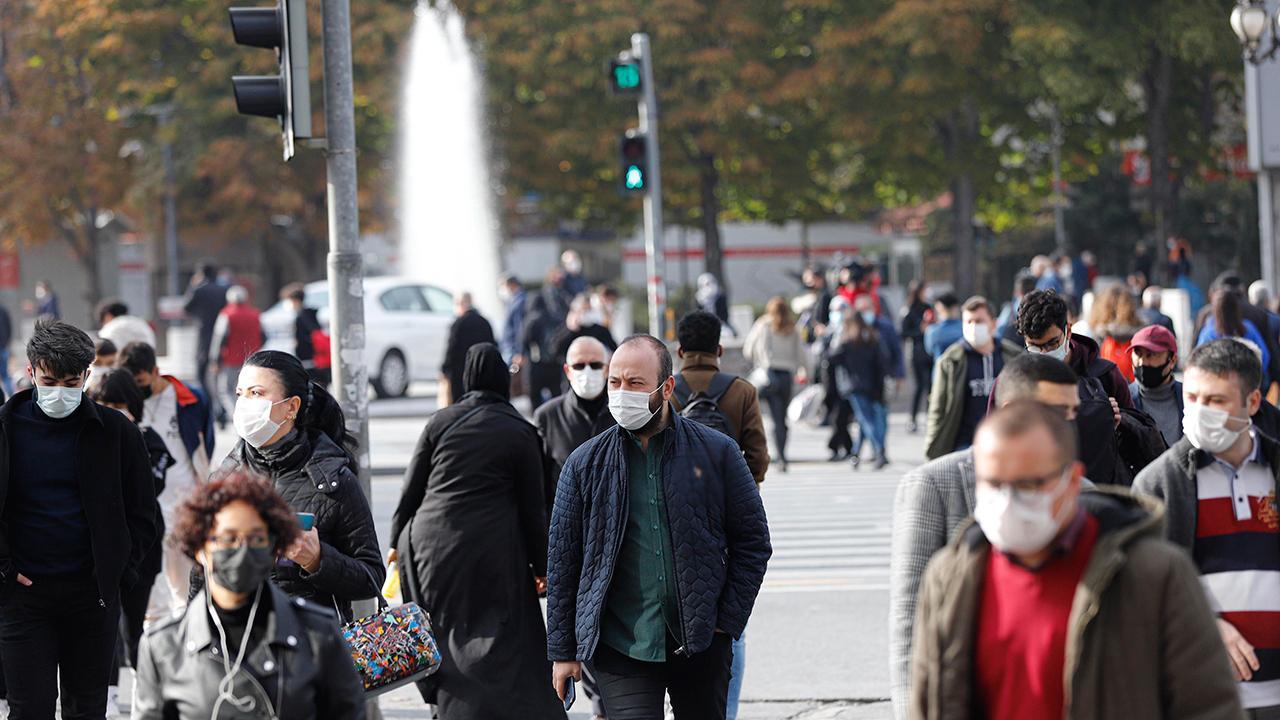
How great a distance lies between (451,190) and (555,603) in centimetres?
3417

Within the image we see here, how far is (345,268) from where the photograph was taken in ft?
25.5

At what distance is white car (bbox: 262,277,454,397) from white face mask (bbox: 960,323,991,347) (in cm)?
1795

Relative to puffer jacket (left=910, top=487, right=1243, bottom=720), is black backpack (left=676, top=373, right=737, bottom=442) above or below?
above

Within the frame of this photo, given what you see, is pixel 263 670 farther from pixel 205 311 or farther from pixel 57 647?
pixel 205 311

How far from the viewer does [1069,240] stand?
4659cm

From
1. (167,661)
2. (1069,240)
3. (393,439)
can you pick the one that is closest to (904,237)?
(1069,240)

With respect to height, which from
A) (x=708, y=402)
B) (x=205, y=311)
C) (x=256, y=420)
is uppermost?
(x=205, y=311)

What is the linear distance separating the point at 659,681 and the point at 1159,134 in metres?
30.6

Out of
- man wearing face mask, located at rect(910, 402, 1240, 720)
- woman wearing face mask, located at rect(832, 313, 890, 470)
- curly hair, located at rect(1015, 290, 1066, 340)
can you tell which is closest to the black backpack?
curly hair, located at rect(1015, 290, 1066, 340)

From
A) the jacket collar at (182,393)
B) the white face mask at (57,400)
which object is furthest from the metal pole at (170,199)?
the white face mask at (57,400)

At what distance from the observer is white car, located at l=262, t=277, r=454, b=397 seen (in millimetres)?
28250

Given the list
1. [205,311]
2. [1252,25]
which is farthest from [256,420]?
[205,311]

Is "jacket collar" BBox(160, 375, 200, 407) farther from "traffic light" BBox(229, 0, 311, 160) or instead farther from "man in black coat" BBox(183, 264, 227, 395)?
"man in black coat" BBox(183, 264, 227, 395)

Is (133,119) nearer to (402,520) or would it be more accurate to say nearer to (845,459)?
(845,459)
